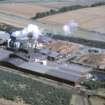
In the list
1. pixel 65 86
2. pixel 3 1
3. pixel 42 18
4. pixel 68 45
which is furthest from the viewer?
pixel 3 1

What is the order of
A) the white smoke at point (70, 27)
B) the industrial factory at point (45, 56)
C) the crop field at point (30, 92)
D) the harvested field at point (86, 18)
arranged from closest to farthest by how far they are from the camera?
1. the crop field at point (30, 92)
2. the industrial factory at point (45, 56)
3. the white smoke at point (70, 27)
4. the harvested field at point (86, 18)

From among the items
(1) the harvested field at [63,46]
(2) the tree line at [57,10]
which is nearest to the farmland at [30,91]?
(1) the harvested field at [63,46]

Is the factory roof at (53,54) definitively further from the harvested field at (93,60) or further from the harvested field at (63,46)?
the harvested field at (93,60)

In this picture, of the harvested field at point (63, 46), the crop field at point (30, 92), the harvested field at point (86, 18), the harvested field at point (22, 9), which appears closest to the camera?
the crop field at point (30, 92)

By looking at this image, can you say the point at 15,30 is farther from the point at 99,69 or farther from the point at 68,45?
the point at 99,69

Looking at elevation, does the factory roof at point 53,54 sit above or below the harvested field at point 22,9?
below

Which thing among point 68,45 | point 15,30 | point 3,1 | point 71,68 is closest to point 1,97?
point 71,68

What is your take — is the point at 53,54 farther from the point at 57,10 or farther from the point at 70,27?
the point at 57,10
